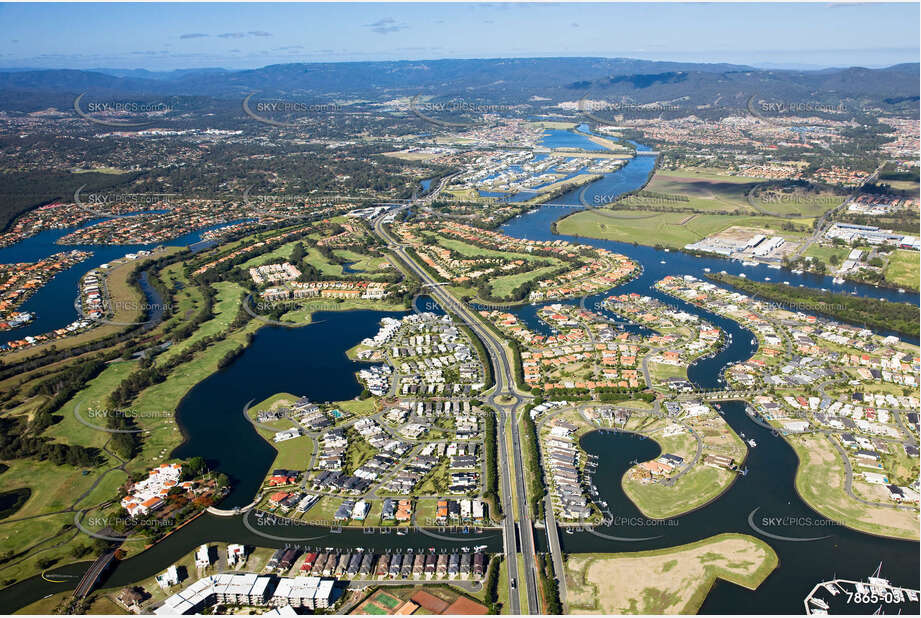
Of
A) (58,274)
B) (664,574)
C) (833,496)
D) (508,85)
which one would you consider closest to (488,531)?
(664,574)

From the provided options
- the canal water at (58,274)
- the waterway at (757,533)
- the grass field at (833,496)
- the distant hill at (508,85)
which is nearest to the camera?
the waterway at (757,533)

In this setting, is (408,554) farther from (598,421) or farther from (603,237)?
(603,237)

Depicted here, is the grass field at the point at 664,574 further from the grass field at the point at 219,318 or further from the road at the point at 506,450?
the grass field at the point at 219,318

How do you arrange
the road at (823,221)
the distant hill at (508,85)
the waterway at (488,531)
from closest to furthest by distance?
the waterway at (488,531)
the road at (823,221)
the distant hill at (508,85)

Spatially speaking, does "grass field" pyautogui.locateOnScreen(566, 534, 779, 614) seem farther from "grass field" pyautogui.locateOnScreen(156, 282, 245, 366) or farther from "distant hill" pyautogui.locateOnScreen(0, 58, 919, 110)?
"distant hill" pyautogui.locateOnScreen(0, 58, 919, 110)

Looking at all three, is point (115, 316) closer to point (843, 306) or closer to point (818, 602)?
point (818, 602)

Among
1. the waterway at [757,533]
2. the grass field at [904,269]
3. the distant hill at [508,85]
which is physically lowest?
the waterway at [757,533]

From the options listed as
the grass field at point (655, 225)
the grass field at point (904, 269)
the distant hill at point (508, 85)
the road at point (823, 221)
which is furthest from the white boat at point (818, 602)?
the distant hill at point (508, 85)
